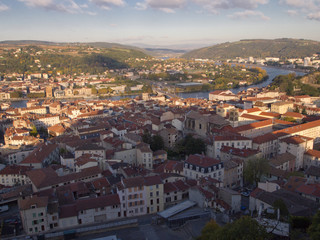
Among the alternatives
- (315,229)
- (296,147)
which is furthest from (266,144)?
(315,229)

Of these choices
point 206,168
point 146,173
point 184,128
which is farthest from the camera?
point 184,128

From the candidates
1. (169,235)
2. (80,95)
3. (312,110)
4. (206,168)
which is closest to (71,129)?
Result: (206,168)

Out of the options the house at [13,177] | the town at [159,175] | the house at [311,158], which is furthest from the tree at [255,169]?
the house at [13,177]

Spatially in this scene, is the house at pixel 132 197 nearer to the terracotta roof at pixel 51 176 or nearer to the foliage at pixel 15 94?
the terracotta roof at pixel 51 176

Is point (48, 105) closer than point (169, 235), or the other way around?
point (169, 235)

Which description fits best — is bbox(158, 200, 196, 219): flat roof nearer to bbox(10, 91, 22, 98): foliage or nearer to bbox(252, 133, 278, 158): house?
bbox(252, 133, 278, 158): house

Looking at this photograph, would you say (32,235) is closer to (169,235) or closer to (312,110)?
(169,235)

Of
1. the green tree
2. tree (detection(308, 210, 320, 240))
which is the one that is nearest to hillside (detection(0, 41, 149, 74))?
the green tree
